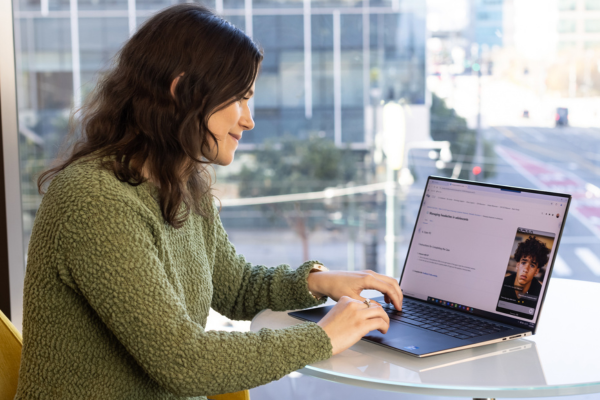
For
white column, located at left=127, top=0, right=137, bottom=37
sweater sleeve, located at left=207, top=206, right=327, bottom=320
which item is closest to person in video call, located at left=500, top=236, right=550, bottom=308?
sweater sleeve, located at left=207, top=206, right=327, bottom=320

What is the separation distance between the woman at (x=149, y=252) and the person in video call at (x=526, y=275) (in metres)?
0.21

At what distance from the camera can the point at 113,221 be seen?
88cm

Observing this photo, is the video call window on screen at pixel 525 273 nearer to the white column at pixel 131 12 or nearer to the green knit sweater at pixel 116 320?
the green knit sweater at pixel 116 320

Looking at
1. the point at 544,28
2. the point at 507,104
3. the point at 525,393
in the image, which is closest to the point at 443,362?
the point at 525,393

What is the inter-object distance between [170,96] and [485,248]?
66 cm

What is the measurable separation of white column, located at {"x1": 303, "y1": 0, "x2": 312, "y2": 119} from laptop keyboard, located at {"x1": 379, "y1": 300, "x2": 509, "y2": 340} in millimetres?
2115

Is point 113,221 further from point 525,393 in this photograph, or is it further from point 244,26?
point 244,26

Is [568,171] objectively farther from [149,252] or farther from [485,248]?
[149,252]

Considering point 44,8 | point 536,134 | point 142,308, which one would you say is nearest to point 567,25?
point 536,134

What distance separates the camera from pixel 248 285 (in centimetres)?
133

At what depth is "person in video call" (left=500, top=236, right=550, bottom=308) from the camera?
1080mm

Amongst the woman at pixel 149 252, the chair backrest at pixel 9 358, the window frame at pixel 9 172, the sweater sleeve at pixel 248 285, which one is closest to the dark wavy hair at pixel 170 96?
the woman at pixel 149 252

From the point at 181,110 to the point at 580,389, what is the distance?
774mm

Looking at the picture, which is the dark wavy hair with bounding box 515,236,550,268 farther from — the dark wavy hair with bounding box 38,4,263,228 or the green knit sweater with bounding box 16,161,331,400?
the dark wavy hair with bounding box 38,4,263,228
